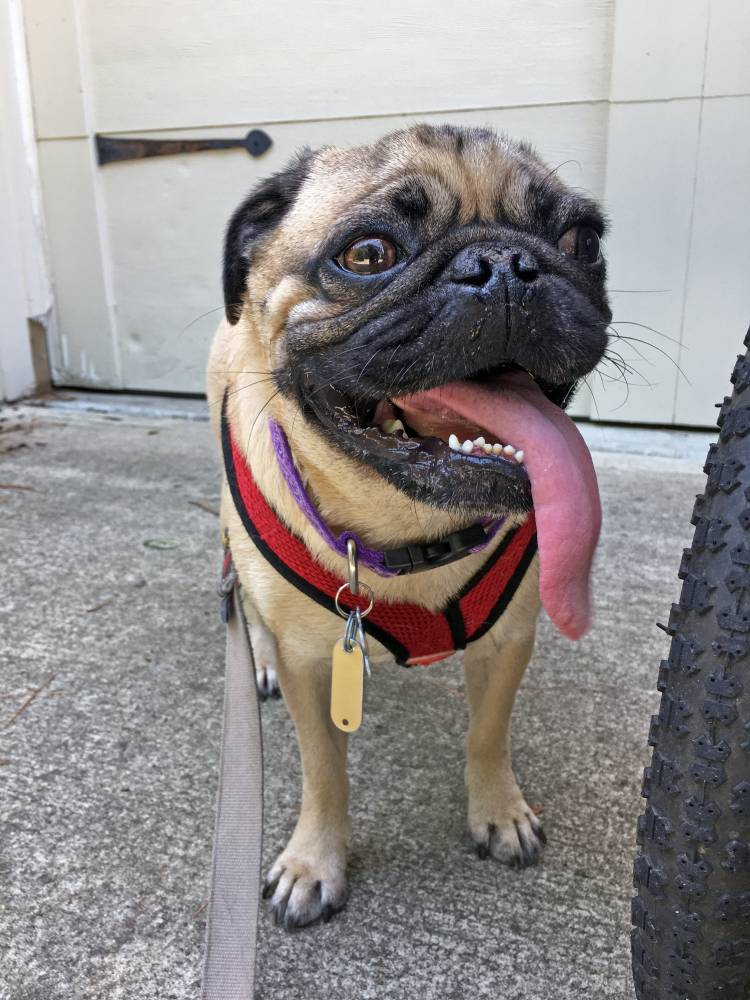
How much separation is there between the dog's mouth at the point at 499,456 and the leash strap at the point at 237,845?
0.57m

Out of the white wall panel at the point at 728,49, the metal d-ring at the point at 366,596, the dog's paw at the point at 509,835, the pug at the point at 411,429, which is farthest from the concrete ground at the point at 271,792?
the white wall panel at the point at 728,49

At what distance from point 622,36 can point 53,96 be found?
359 centimetres

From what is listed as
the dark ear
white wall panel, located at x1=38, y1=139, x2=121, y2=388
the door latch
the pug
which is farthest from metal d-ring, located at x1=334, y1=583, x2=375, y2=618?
white wall panel, located at x1=38, y1=139, x2=121, y2=388

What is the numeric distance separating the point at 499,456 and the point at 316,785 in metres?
0.91

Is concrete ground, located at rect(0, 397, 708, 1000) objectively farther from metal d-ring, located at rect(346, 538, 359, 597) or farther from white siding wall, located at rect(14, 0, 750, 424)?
white siding wall, located at rect(14, 0, 750, 424)

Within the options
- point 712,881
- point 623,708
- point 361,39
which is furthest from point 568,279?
point 361,39

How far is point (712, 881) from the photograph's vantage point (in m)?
0.99

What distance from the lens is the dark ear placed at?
1805mm

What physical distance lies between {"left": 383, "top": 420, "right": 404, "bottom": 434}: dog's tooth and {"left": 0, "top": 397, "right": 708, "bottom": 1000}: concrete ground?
99 centimetres

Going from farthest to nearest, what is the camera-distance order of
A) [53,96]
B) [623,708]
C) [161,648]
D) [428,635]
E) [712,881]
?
[53,96], [161,648], [623,708], [428,635], [712,881]

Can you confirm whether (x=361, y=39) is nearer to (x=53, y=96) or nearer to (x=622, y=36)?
(x=622, y=36)

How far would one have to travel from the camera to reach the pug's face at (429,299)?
1.28m

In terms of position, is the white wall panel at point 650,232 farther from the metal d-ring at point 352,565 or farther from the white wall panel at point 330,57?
the metal d-ring at point 352,565

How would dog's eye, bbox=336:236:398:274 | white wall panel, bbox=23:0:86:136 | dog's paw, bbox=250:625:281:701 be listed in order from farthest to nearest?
white wall panel, bbox=23:0:86:136, dog's paw, bbox=250:625:281:701, dog's eye, bbox=336:236:398:274
